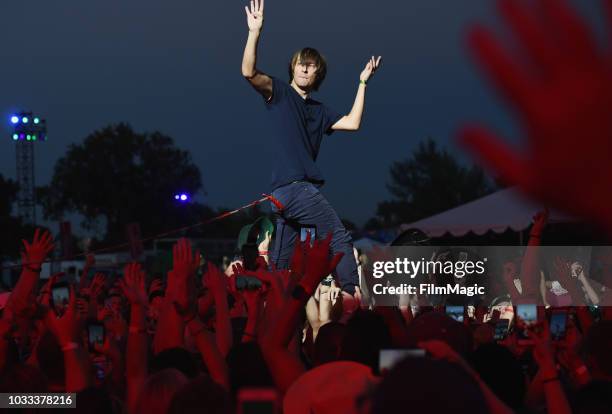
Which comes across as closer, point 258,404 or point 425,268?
point 258,404

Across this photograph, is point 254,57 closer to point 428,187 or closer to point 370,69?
point 370,69

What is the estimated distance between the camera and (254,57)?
6.06m

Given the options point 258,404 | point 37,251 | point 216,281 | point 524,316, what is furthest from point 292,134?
point 258,404

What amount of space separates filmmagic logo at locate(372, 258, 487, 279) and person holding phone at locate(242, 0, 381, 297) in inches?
8.2

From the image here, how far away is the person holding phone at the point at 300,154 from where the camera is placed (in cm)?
668

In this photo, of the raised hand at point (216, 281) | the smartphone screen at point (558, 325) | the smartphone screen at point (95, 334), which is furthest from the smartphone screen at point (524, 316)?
the smartphone screen at point (95, 334)

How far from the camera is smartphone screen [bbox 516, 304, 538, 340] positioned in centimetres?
319

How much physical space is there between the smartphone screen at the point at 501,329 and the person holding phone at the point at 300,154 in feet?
5.68

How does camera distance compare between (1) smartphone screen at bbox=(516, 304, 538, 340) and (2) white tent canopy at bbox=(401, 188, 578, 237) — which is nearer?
(1) smartphone screen at bbox=(516, 304, 538, 340)

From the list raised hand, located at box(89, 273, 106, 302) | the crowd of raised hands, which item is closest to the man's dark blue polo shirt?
raised hand, located at box(89, 273, 106, 302)

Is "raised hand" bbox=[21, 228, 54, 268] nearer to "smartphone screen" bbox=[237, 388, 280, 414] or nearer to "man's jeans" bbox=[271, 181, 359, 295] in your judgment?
"man's jeans" bbox=[271, 181, 359, 295]

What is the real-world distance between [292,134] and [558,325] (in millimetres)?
3526

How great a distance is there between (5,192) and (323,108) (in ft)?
137

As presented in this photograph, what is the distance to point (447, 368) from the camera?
52.1 inches
